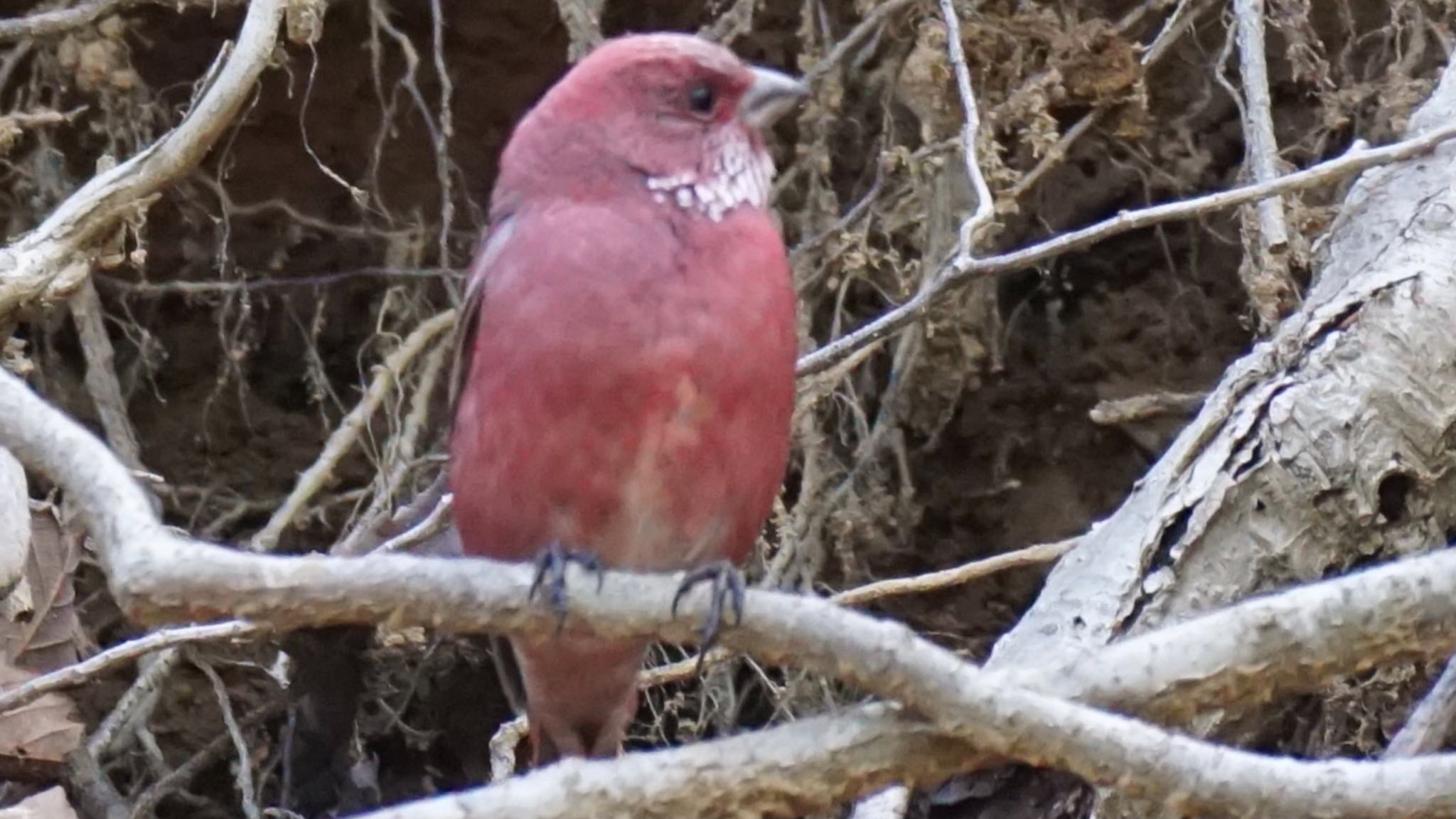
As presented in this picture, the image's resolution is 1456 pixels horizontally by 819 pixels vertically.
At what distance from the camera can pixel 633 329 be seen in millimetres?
2145

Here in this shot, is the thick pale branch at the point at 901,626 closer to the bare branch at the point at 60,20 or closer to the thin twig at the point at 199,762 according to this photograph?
the thin twig at the point at 199,762

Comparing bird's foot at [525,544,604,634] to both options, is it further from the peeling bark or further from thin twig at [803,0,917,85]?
thin twig at [803,0,917,85]

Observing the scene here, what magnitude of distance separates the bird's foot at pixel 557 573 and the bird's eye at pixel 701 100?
57 centimetres

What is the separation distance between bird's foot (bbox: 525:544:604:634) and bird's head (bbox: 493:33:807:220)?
42 centimetres

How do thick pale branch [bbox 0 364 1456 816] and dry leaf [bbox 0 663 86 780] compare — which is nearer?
thick pale branch [bbox 0 364 1456 816]

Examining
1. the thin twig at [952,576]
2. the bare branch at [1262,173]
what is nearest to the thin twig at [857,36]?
the bare branch at [1262,173]

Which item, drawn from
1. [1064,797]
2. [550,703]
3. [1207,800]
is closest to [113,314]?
[550,703]

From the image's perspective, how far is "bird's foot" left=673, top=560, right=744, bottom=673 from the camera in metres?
1.85

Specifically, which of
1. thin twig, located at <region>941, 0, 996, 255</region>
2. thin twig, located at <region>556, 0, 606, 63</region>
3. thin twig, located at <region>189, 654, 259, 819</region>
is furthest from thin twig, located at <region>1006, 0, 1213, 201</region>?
thin twig, located at <region>189, 654, 259, 819</region>

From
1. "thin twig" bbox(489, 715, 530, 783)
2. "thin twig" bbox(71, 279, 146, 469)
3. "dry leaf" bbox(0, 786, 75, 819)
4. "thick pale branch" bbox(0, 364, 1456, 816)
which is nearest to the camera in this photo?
"thick pale branch" bbox(0, 364, 1456, 816)

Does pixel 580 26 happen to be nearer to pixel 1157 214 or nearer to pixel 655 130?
pixel 655 130

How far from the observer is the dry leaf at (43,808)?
2.56 meters

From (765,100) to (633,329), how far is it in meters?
0.44

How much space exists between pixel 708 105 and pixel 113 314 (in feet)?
5.50
